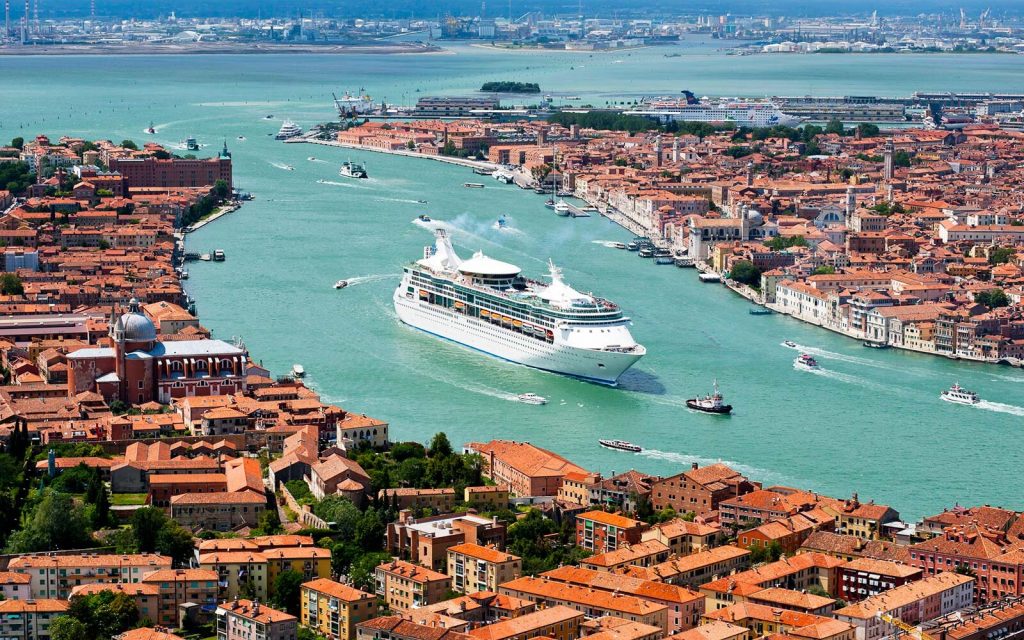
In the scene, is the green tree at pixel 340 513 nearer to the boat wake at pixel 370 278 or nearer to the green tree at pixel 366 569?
the green tree at pixel 366 569

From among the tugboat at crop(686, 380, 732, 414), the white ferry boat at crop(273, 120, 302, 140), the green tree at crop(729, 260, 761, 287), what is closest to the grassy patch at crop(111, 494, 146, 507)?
the tugboat at crop(686, 380, 732, 414)

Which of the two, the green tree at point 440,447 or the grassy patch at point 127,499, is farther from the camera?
the green tree at point 440,447

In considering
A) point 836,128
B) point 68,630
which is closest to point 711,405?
point 68,630

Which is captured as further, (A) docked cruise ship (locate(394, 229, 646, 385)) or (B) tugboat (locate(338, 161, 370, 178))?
(B) tugboat (locate(338, 161, 370, 178))

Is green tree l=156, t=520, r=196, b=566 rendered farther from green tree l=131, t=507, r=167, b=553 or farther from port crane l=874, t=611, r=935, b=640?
port crane l=874, t=611, r=935, b=640

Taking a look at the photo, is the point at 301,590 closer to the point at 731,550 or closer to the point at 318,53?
the point at 731,550

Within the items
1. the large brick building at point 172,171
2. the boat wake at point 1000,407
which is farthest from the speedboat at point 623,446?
the large brick building at point 172,171
